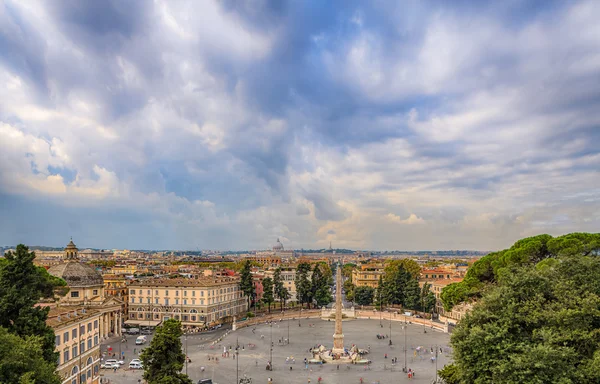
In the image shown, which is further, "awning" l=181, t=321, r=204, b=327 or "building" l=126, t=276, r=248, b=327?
"building" l=126, t=276, r=248, b=327

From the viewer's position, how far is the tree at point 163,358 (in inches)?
1071

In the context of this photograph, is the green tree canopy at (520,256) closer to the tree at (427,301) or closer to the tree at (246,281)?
the tree at (427,301)

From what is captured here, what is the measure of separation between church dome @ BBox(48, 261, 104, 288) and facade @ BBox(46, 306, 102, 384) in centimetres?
2556

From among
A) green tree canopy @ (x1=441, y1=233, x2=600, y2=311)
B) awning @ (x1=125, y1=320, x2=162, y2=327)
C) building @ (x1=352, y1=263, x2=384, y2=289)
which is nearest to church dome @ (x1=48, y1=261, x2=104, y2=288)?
awning @ (x1=125, y1=320, x2=162, y2=327)

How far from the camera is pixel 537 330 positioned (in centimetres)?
2033

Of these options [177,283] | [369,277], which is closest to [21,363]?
[177,283]

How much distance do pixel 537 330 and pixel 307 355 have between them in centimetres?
3525

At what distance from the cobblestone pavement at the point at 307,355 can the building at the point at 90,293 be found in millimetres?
12178

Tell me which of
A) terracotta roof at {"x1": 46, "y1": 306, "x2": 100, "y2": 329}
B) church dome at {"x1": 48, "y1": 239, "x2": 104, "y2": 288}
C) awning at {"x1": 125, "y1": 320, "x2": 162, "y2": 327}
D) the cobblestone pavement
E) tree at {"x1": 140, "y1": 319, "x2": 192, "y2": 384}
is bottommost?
the cobblestone pavement

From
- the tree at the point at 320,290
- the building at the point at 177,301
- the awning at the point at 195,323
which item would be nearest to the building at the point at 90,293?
the building at the point at 177,301

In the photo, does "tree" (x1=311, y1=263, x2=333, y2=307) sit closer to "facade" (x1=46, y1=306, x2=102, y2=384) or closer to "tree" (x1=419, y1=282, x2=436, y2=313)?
"tree" (x1=419, y1=282, x2=436, y2=313)

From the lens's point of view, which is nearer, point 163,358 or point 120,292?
point 163,358

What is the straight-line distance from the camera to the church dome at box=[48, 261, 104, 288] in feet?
200

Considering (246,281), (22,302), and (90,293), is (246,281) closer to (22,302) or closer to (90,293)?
(90,293)
